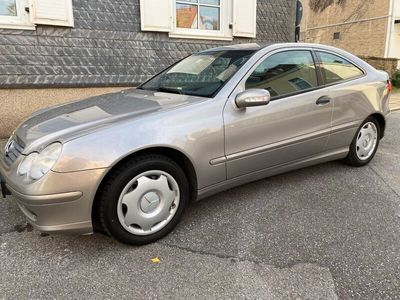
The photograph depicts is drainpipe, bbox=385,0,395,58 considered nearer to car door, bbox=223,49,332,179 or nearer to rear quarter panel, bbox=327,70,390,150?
rear quarter panel, bbox=327,70,390,150

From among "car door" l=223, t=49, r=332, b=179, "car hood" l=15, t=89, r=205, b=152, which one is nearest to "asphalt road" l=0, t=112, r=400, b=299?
"car door" l=223, t=49, r=332, b=179

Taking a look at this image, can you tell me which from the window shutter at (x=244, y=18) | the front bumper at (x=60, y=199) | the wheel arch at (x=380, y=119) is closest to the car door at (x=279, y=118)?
the wheel arch at (x=380, y=119)

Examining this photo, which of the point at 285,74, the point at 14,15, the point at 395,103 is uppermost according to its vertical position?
the point at 14,15

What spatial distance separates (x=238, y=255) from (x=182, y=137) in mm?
919

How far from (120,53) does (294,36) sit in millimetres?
4401

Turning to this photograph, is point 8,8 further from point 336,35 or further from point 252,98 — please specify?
point 336,35

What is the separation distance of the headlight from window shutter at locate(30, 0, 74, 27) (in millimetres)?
4144

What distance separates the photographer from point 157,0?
20.8ft

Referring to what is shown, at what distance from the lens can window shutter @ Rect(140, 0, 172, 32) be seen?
6309 mm

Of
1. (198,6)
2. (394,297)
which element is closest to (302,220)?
(394,297)

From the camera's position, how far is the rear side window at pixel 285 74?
3.02 m

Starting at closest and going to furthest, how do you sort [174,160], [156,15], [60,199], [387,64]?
[60,199] → [174,160] → [156,15] → [387,64]

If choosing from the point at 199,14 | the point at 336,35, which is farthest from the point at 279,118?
the point at 336,35

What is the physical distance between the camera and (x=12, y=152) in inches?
99.0
